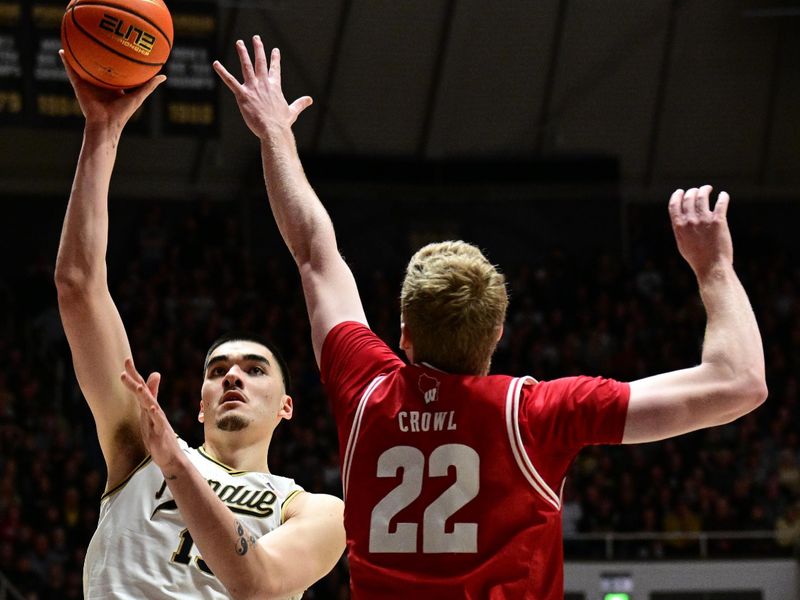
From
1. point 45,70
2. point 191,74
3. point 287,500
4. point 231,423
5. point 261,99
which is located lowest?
point 287,500

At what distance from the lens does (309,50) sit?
1995 cm

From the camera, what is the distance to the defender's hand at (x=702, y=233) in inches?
114

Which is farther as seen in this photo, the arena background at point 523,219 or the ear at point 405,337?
the arena background at point 523,219

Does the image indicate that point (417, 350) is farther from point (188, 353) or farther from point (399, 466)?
point (188, 353)

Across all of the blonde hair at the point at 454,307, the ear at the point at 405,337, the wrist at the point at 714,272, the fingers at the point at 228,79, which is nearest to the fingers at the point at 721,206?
the wrist at the point at 714,272

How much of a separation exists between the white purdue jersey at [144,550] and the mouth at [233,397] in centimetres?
50

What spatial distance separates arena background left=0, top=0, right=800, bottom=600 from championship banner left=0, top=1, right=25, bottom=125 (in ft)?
6.23

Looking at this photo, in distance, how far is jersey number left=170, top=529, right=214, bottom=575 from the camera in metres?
4.16

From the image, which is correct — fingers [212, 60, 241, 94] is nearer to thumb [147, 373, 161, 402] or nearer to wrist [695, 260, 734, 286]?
thumb [147, 373, 161, 402]

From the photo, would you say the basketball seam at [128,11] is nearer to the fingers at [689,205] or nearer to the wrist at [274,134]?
the wrist at [274,134]

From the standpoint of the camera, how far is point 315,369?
1791 centimetres

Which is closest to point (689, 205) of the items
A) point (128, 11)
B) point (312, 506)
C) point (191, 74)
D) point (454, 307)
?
point (454, 307)

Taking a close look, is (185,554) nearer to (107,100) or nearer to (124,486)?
(124,486)

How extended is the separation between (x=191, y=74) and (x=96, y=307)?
10.3 meters
